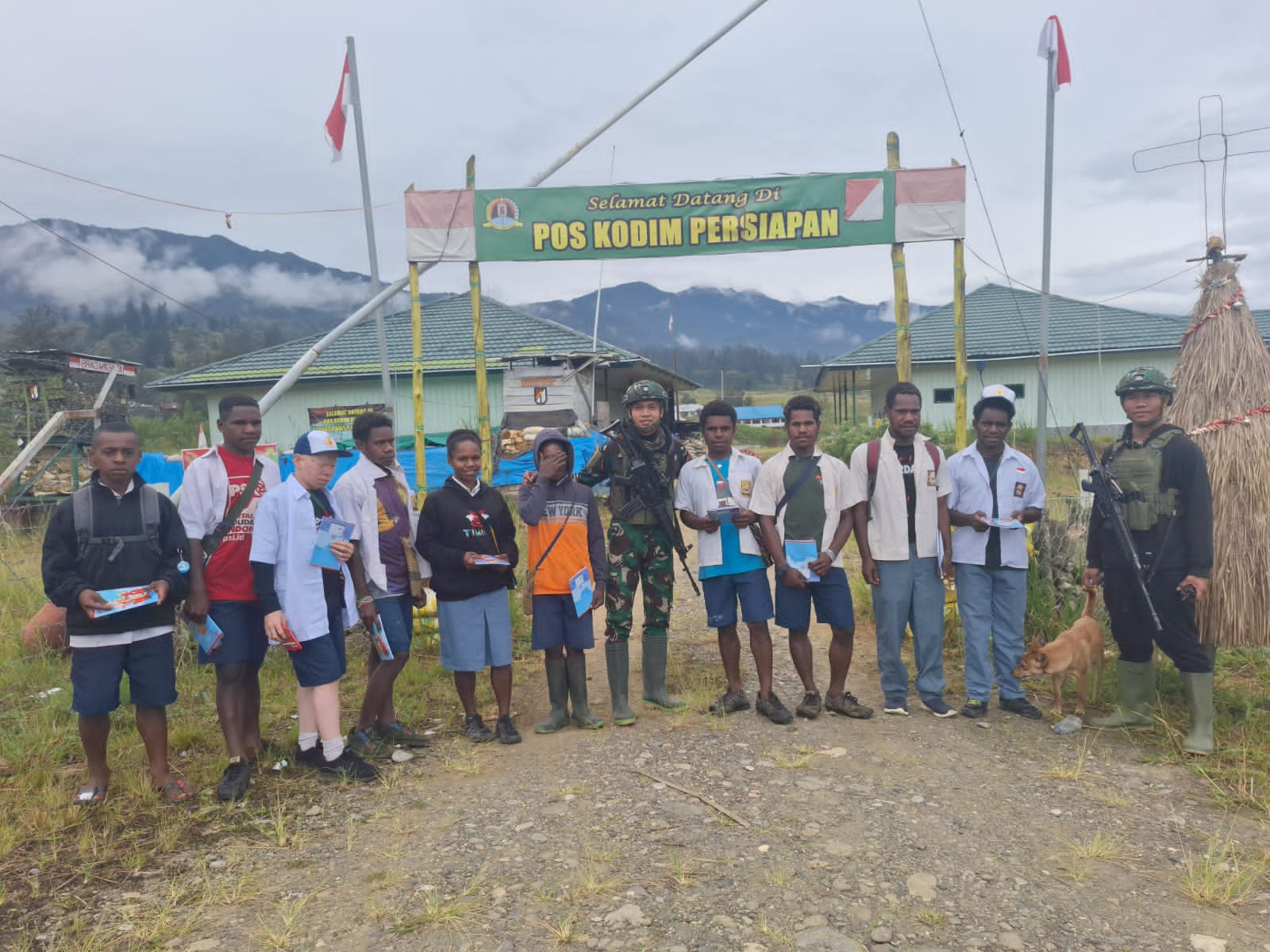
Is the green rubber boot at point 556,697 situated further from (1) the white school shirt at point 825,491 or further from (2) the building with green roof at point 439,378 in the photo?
(2) the building with green roof at point 439,378

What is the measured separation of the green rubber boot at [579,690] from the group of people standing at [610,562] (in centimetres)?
2

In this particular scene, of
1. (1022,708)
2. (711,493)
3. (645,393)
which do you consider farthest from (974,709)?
(645,393)

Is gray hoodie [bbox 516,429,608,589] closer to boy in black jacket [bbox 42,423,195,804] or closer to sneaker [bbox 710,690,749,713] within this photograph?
sneaker [bbox 710,690,749,713]

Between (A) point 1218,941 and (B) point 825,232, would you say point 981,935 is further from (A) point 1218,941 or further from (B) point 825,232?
(B) point 825,232

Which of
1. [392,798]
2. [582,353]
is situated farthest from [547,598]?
[582,353]

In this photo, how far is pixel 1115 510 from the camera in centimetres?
433

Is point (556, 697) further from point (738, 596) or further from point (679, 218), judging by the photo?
point (679, 218)

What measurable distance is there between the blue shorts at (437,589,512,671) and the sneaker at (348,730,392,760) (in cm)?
52

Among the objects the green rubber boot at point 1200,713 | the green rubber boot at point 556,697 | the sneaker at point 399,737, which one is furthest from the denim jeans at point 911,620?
the sneaker at point 399,737

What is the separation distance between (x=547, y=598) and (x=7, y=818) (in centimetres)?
251

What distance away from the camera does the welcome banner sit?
634 centimetres

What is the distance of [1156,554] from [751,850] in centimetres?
275

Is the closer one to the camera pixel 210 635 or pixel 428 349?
pixel 210 635

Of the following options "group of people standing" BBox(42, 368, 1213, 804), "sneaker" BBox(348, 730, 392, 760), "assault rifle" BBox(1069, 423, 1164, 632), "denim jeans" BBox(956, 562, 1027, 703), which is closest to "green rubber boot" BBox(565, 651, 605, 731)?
"group of people standing" BBox(42, 368, 1213, 804)
